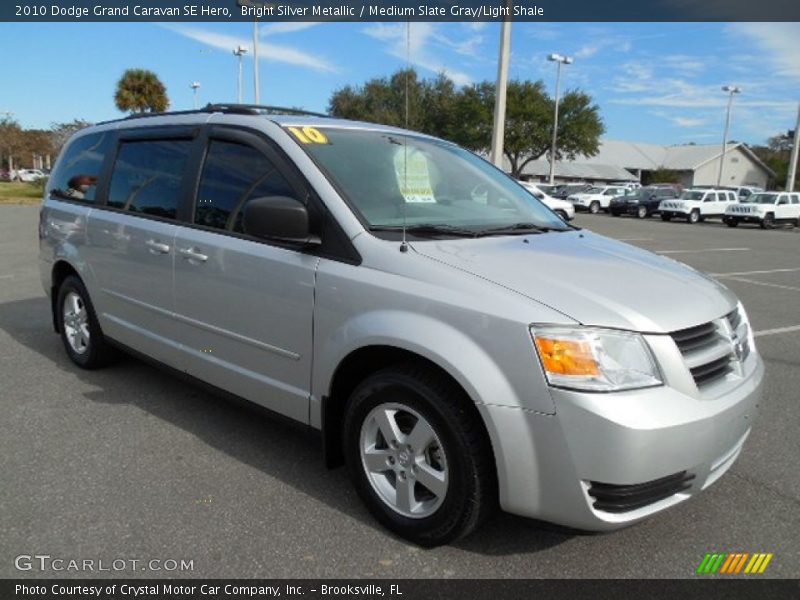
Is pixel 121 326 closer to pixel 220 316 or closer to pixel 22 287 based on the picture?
pixel 220 316

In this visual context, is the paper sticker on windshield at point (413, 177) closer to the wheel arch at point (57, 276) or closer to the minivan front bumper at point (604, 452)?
the minivan front bumper at point (604, 452)

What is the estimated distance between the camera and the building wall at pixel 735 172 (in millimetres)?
74938

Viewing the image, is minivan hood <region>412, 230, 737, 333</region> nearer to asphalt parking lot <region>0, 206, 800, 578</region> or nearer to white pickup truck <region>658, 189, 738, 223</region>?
asphalt parking lot <region>0, 206, 800, 578</region>

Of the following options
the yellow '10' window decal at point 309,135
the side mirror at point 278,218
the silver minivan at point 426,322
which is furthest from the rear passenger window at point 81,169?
the side mirror at point 278,218

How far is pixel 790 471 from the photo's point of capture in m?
3.43

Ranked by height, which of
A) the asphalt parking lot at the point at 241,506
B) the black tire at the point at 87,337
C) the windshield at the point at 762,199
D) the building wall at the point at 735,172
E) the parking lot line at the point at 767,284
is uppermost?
the building wall at the point at 735,172

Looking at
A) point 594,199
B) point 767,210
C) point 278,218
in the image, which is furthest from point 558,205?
point 278,218

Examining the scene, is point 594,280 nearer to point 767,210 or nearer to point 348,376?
point 348,376

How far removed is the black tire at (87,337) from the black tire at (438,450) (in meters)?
2.67

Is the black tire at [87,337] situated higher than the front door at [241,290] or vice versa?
the front door at [241,290]

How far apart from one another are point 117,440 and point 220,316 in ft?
3.28

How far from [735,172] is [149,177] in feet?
283

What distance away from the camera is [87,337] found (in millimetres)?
4691

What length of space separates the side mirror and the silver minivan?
0.01 m
